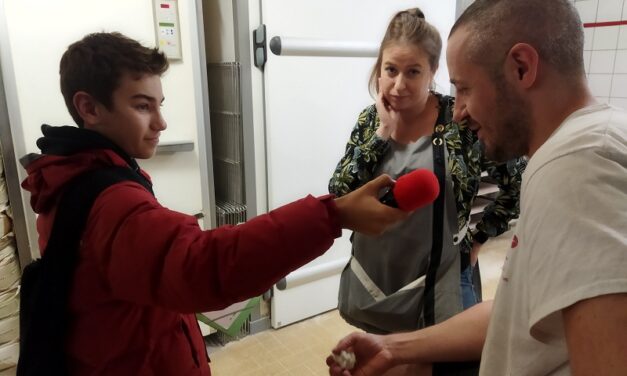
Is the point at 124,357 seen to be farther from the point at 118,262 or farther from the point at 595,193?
the point at 595,193

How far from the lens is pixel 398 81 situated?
1358mm

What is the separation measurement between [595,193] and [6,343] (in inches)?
78.7

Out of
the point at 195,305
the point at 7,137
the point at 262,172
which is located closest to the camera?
the point at 195,305

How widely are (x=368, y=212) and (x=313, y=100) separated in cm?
161

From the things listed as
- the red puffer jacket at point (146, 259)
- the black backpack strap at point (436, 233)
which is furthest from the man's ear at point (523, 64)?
the black backpack strap at point (436, 233)

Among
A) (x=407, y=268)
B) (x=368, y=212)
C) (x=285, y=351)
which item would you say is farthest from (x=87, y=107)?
(x=285, y=351)

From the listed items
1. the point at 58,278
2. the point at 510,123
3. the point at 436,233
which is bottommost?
the point at 436,233

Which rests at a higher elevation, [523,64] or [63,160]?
[523,64]

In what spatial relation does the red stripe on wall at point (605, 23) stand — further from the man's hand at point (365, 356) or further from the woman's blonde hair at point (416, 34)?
the man's hand at point (365, 356)

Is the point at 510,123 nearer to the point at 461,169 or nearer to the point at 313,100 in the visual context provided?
the point at 461,169

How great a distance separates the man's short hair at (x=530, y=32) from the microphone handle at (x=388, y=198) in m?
0.29

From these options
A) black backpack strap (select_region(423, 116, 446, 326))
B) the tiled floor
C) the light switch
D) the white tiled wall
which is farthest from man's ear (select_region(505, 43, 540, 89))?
the white tiled wall

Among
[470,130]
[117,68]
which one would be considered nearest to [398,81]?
[470,130]

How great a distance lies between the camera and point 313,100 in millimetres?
2217
